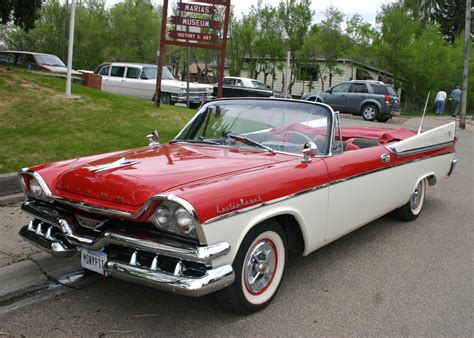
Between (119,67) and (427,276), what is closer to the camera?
(427,276)

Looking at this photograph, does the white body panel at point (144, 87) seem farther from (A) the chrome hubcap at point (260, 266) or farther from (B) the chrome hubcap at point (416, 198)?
(A) the chrome hubcap at point (260, 266)

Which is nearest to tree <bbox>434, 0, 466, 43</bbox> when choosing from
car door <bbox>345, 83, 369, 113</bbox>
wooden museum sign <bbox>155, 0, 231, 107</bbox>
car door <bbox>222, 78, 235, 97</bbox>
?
car door <bbox>345, 83, 369, 113</bbox>

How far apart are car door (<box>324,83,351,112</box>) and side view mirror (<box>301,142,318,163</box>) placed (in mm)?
18315

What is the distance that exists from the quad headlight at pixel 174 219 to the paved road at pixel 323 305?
70 cm

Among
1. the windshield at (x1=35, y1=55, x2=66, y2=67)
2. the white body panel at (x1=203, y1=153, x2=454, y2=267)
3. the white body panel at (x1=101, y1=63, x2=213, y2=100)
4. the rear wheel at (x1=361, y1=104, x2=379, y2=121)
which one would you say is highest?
the windshield at (x1=35, y1=55, x2=66, y2=67)

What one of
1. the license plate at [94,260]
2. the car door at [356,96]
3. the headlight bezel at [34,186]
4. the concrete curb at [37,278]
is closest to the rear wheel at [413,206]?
the concrete curb at [37,278]

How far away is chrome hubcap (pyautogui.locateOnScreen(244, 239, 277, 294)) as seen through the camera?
3.35 meters

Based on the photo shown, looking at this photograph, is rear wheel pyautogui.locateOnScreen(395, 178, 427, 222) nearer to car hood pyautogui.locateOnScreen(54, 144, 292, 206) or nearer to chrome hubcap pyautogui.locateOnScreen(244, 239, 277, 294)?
car hood pyautogui.locateOnScreen(54, 144, 292, 206)

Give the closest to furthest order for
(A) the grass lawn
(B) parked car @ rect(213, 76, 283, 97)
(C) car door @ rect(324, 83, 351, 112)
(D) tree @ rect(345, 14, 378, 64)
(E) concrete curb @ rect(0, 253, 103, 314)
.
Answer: (E) concrete curb @ rect(0, 253, 103, 314), (A) the grass lawn, (C) car door @ rect(324, 83, 351, 112), (B) parked car @ rect(213, 76, 283, 97), (D) tree @ rect(345, 14, 378, 64)

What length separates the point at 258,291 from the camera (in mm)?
3465

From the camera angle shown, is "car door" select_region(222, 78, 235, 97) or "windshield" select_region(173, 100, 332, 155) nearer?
"windshield" select_region(173, 100, 332, 155)

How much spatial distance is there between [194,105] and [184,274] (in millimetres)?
15559

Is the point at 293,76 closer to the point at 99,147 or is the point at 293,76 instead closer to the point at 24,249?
the point at 99,147

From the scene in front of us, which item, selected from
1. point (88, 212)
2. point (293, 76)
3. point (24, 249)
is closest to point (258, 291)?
point (88, 212)
